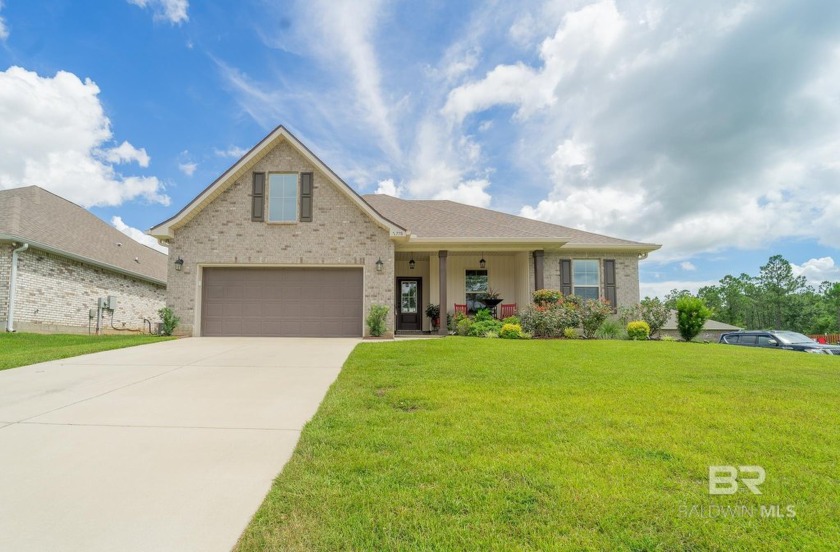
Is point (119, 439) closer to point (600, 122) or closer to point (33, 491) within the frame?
point (33, 491)

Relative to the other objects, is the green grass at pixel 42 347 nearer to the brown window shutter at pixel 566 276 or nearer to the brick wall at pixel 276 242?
the brick wall at pixel 276 242

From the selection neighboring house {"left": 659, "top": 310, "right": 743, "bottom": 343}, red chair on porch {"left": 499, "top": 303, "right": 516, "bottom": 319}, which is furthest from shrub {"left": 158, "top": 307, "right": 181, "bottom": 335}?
neighboring house {"left": 659, "top": 310, "right": 743, "bottom": 343}

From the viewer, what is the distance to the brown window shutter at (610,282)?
14.8 m

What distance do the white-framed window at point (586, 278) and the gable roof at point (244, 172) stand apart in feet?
22.2

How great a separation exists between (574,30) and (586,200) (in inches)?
498

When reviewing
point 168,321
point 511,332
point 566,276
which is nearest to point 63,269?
point 168,321

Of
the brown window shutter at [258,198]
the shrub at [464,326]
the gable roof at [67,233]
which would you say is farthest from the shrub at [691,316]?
the gable roof at [67,233]

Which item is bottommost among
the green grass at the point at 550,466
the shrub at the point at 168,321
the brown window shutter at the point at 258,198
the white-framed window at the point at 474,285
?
the green grass at the point at 550,466

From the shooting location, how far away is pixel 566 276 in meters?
14.8

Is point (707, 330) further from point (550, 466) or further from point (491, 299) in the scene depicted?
point (550, 466)

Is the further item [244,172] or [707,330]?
[707,330]

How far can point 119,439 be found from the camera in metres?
3.47

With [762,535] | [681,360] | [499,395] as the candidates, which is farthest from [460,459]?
[681,360]

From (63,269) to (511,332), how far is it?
1530 centimetres
